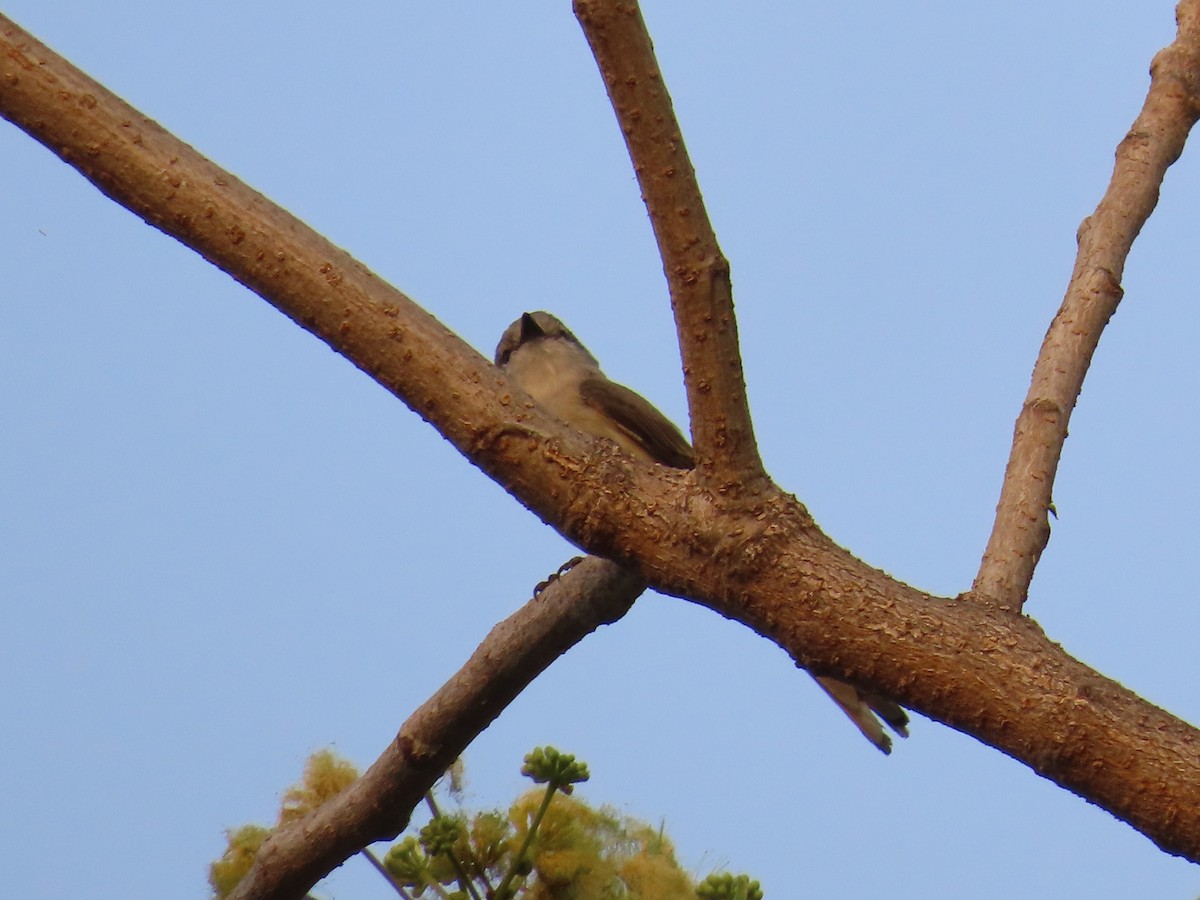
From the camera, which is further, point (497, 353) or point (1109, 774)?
point (497, 353)

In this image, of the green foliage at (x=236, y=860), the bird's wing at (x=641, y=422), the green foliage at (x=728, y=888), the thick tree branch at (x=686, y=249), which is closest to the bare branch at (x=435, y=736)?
the green foliage at (x=236, y=860)

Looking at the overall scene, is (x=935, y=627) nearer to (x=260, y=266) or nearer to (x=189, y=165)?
(x=260, y=266)

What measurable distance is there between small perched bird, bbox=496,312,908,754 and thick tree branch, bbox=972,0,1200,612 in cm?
61

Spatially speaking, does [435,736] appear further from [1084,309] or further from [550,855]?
[1084,309]

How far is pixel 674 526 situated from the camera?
1959 mm

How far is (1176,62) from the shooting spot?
10.3ft

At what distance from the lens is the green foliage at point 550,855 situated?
2.38 metres

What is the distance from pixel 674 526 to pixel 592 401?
90.0 inches

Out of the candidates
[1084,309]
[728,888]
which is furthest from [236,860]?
[1084,309]

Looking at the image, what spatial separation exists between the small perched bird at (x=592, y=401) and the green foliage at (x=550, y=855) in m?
0.73

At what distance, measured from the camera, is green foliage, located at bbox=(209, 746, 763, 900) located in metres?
2.38

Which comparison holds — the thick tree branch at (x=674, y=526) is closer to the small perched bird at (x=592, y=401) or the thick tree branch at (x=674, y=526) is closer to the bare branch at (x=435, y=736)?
the bare branch at (x=435, y=736)

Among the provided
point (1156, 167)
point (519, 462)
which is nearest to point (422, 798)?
point (519, 462)

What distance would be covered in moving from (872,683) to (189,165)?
1.28 meters
